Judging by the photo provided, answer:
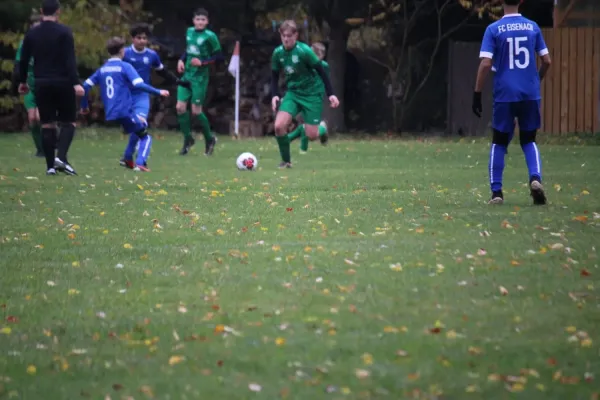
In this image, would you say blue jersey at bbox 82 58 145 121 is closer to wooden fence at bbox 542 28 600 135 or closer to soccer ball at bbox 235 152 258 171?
soccer ball at bbox 235 152 258 171

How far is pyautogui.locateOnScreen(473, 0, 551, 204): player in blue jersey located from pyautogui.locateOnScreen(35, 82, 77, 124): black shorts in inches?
225

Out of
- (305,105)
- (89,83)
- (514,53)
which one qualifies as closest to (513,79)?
(514,53)

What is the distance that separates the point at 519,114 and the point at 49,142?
6.32 meters

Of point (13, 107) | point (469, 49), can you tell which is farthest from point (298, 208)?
point (13, 107)

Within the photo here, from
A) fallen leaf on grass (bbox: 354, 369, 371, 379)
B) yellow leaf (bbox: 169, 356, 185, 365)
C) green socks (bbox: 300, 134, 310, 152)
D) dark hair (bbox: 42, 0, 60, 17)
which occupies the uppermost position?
dark hair (bbox: 42, 0, 60, 17)

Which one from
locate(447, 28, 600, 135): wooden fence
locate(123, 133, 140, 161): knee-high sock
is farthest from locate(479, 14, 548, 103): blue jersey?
locate(447, 28, 600, 135): wooden fence

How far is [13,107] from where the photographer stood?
3488 cm

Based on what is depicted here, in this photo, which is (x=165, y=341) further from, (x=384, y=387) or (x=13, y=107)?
(x=13, y=107)

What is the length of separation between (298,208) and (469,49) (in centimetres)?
2132

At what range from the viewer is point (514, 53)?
1251 centimetres

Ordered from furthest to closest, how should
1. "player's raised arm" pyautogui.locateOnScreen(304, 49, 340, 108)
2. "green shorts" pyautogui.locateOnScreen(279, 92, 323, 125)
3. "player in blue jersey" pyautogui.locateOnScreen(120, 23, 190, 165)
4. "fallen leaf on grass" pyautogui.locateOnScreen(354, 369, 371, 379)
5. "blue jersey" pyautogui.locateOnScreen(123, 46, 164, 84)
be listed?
"blue jersey" pyautogui.locateOnScreen(123, 46, 164, 84)
"player in blue jersey" pyautogui.locateOnScreen(120, 23, 190, 165)
"green shorts" pyautogui.locateOnScreen(279, 92, 323, 125)
"player's raised arm" pyautogui.locateOnScreen(304, 49, 340, 108)
"fallen leaf on grass" pyautogui.locateOnScreen(354, 369, 371, 379)

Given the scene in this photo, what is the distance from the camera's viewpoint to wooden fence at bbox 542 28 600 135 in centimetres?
2861

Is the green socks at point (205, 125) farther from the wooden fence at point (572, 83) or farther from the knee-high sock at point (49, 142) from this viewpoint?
the wooden fence at point (572, 83)

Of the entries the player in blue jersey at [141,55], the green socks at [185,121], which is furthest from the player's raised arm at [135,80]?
the green socks at [185,121]
